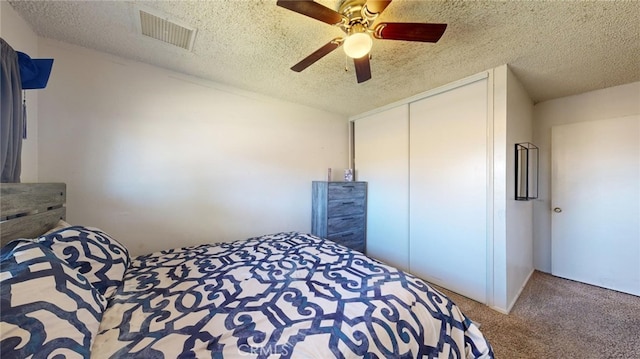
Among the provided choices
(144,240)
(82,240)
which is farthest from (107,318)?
(144,240)

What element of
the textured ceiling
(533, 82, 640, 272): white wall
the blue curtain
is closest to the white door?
(533, 82, 640, 272): white wall

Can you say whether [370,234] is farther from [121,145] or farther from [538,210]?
[121,145]

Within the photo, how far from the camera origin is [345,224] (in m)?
3.04

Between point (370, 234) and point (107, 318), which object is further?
point (370, 234)

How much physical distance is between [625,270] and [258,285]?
378cm

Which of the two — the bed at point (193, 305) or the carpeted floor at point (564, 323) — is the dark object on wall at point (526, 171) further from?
the bed at point (193, 305)

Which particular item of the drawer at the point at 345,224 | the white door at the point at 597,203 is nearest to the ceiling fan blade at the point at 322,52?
the drawer at the point at 345,224

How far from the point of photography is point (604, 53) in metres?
1.79

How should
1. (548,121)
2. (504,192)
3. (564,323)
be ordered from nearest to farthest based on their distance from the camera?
(564,323) → (504,192) → (548,121)

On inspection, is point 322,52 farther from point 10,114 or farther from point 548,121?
point 548,121

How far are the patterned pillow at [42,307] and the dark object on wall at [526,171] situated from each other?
3177 mm

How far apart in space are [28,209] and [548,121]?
498 cm

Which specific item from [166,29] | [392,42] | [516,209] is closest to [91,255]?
[166,29]

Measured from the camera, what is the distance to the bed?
0.71m
